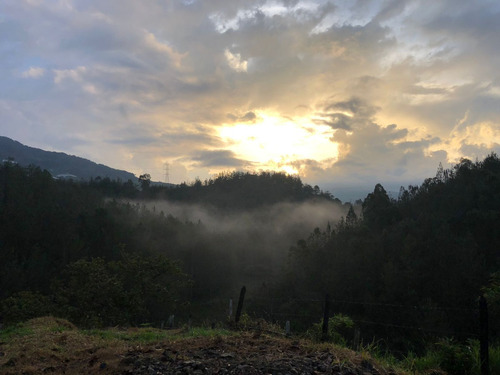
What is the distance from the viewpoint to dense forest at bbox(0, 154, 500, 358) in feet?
83.9

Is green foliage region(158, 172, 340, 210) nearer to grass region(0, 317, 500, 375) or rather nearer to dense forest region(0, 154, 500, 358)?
dense forest region(0, 154, 500, 358)

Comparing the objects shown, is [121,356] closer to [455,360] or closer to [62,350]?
[62,350]

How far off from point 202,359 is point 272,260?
71283 mm

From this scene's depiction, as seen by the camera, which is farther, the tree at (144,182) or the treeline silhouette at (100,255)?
the tree at (144,182)

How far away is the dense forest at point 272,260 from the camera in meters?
25.6

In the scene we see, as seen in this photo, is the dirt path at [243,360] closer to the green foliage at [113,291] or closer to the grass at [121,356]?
the grass at [121,356]

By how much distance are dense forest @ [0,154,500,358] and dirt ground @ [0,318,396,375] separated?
376cm

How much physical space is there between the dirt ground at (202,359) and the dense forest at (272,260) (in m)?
3.76

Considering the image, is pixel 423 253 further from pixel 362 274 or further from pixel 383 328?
pixel 383 328

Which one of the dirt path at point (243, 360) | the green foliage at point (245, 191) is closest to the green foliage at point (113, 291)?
the dirt path at point (243, 360)

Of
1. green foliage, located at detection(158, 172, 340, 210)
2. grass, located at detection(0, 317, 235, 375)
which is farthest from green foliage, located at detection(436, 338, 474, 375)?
green foliage, located at detection(158, 172, 340, 210)

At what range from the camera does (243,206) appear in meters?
111

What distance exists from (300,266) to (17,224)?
44.7 meters

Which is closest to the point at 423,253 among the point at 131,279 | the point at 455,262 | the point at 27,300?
the point at 455,262
